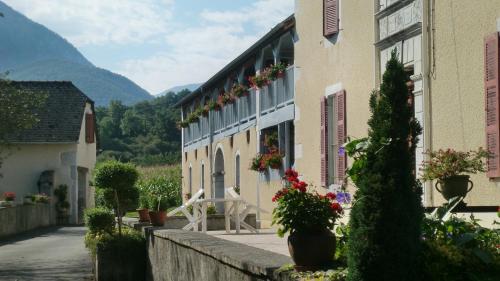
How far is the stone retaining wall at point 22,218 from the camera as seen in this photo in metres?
26.1

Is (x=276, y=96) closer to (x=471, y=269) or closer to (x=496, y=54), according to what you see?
(x=496, y=54)

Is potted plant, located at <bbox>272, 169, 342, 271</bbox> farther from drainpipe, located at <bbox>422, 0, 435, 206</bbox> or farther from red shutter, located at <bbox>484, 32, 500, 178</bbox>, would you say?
drainpipe, located at <bbox>422, 0, 435, 206</bbox>

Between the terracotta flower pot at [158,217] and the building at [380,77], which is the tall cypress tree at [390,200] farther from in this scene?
the terracotta flower pot at [158,217]

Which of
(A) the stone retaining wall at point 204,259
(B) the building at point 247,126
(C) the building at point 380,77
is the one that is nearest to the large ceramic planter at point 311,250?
(A) the stone retaining wall at point 204,259

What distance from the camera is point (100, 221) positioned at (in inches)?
561

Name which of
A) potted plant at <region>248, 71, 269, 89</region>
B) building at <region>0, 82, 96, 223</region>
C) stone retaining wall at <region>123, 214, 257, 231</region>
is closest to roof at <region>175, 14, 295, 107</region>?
potted plant at <region>248, 71, 269, 89</region>

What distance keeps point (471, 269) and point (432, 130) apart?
6369 mm

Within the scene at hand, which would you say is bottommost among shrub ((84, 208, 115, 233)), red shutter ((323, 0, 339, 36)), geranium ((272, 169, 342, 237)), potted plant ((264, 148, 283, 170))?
shrub ((84, 208, 115, 233))

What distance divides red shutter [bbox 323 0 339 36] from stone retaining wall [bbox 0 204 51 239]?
15.0 meters

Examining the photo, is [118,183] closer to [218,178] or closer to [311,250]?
[311,250]

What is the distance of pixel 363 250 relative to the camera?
→ 4.03m

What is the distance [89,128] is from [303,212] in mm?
39232

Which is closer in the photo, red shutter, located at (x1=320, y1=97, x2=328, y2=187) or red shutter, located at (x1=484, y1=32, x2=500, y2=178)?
red shutter, located at (x1=484, y1=32, x2=500, y2=178)

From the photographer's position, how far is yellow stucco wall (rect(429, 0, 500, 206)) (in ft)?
30.1
